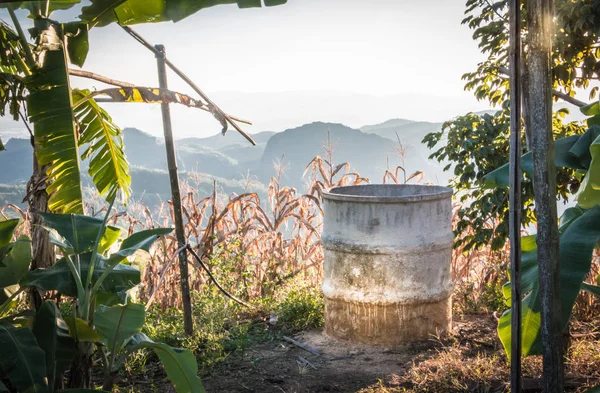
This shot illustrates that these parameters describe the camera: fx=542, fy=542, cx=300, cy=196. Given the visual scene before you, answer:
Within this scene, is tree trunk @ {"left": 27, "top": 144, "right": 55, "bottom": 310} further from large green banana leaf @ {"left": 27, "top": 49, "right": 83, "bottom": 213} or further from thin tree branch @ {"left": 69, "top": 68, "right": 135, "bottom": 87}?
thin tree branch @ {"left": 69, "top": 68, "right": 135, "bottom": 87}

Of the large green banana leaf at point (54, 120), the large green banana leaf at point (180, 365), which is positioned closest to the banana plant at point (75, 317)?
the large green banana leaf at point (180, 365)

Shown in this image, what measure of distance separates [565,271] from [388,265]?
1.54 metres

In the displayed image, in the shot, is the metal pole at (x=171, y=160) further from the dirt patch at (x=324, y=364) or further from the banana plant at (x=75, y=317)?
the banana plant at (x=75, y=317)

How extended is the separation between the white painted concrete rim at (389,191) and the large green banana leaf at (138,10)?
1705mm

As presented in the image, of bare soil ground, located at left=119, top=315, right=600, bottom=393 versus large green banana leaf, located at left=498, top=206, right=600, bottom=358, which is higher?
large green banana leaf, located at left=498, top=206, right=600, bottom=358

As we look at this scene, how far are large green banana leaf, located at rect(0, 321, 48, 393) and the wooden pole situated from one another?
6.94 feet

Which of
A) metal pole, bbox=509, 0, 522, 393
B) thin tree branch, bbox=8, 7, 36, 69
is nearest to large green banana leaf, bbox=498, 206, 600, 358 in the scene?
metal pole, bbox=509, 0, 522, 393

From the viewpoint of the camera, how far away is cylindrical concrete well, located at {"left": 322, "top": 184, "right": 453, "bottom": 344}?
3.96m

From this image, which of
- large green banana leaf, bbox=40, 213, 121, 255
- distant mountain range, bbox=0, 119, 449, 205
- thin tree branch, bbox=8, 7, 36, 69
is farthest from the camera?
distant mountain range, bbox=0, 119, 449, 205

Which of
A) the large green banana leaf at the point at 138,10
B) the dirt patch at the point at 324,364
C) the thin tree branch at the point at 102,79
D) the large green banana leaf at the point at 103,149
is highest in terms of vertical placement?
the large green banana leaf at the point at 138,10

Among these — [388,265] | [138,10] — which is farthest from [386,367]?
[138,10]

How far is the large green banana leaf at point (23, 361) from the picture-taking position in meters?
2.35

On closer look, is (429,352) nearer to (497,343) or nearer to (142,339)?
(497,343)

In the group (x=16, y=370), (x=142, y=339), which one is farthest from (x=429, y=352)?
(x=16, y=370)
